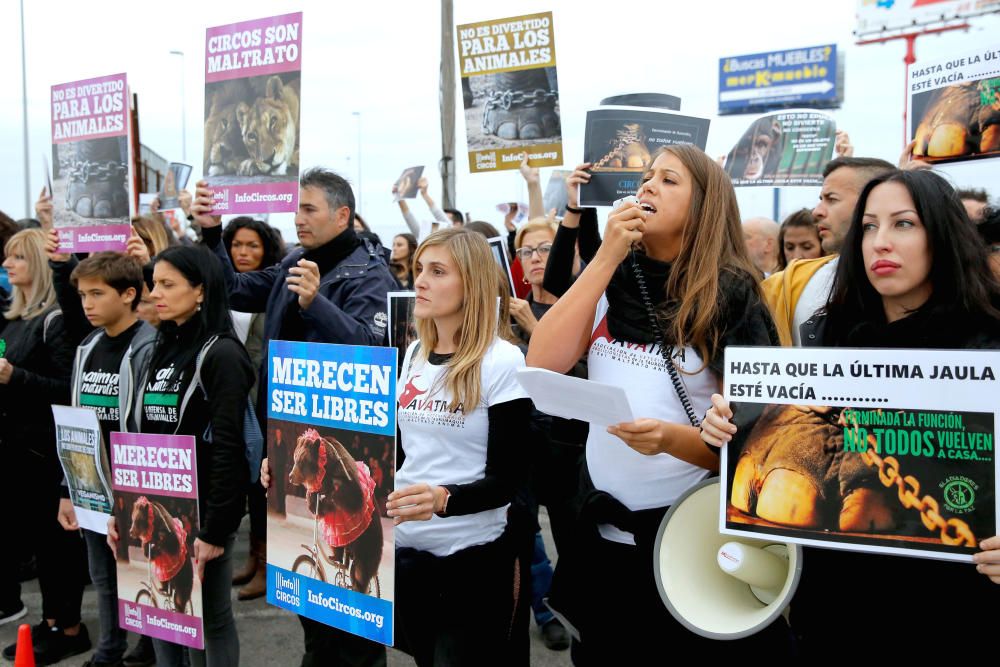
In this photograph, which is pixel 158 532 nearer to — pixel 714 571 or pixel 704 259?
pixel 714 571

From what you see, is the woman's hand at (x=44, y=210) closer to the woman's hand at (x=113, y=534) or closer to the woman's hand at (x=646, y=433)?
the woman's hand at (x=113, y=534)

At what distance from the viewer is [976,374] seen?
5.59ft

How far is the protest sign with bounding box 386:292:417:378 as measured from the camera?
3664 mm

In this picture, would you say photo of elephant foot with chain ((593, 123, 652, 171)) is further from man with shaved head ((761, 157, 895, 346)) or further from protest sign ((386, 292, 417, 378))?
protest sign ((386, 292, 417, 378))

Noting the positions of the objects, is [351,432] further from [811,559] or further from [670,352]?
[811,559]

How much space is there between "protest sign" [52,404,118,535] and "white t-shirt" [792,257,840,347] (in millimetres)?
2924

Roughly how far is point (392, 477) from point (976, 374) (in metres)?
1.55

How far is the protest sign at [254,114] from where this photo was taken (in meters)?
3.79

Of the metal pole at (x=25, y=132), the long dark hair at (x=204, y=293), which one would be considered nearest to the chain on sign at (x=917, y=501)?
the long dark hair at (x=204, y=293)

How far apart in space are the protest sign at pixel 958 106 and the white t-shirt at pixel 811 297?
0.95 meters

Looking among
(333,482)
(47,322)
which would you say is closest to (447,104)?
(47,322)

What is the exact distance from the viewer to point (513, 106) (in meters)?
5.69

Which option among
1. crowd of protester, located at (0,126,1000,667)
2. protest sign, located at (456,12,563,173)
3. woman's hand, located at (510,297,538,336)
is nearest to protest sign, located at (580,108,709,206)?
crowd of protester, located at (0,126,1000,667)

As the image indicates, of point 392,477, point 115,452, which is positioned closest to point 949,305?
point 392,477
